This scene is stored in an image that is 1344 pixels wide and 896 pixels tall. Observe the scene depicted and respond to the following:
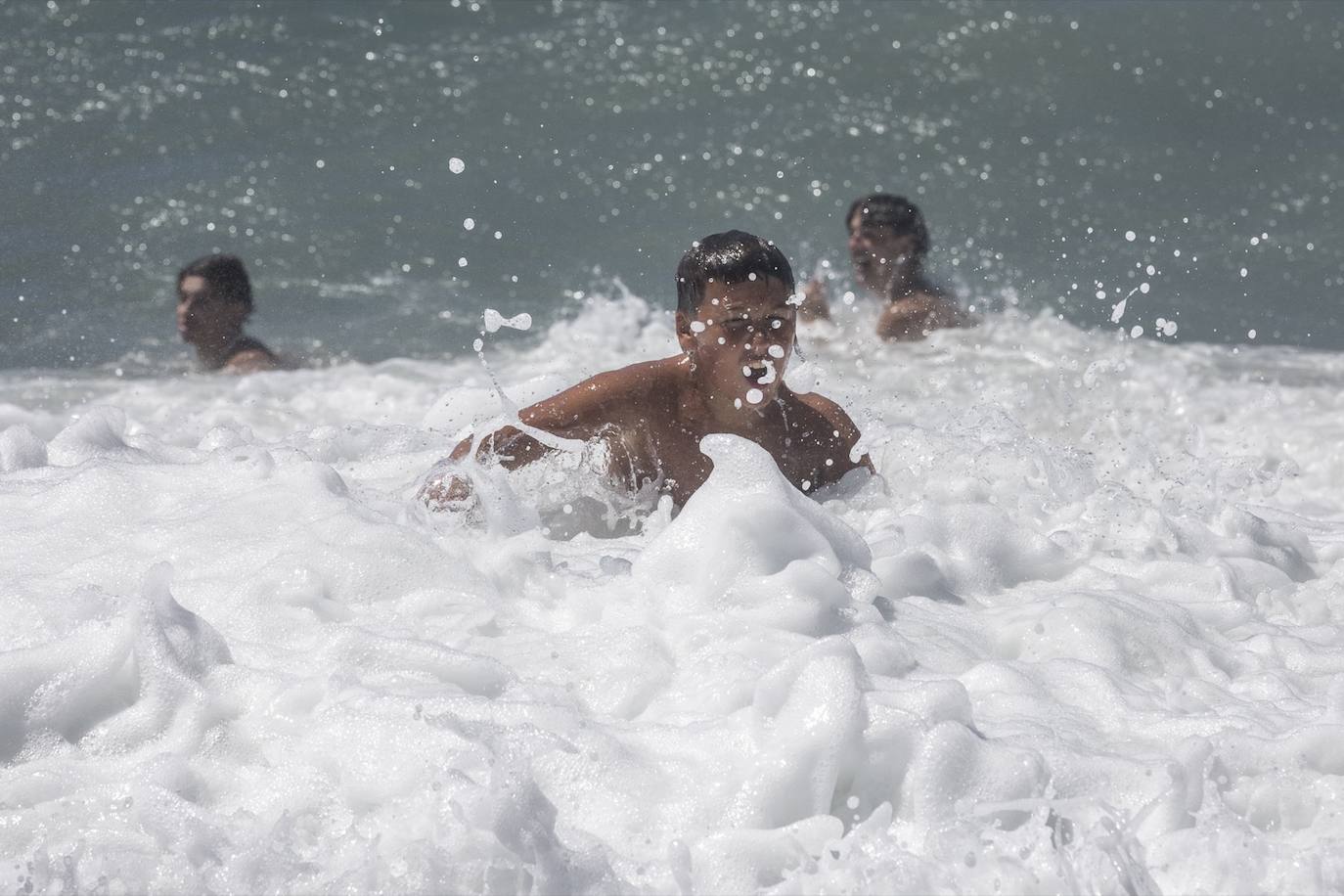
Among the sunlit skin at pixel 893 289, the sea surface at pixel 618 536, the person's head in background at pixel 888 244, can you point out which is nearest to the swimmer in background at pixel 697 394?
the sea surface at pixel 618 536

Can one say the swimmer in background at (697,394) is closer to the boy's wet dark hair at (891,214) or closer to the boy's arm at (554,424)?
the boy's arm at (554,424)

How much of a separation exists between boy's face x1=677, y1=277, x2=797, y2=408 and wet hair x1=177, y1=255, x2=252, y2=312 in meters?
4.02

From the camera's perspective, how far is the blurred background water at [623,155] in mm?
8820

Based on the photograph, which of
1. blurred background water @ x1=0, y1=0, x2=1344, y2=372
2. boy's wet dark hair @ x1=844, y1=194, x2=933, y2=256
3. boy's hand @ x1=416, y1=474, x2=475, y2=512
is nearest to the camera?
boy's hand @ x1=416, y1=474, x2=475, y2=512

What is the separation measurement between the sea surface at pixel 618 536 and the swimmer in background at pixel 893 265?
0.21 m

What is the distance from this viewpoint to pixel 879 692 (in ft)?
10.3

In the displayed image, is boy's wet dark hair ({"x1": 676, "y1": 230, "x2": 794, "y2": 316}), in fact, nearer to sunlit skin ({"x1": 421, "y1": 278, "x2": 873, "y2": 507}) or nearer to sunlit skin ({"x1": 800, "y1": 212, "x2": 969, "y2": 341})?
sunlit skin ({"x1": 421, "y1": 278, "x2": 873, "y2": 507})

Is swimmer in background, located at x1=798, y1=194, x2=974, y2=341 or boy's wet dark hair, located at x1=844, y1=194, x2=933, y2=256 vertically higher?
boy's wet dark hair, located at x1=844, y1=194, x2=933, y2=256

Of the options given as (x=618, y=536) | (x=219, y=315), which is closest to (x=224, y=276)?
(x=219, y=315)

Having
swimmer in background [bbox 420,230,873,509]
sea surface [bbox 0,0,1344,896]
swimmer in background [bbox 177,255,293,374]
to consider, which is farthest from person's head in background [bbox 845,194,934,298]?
swimmer in background [bbox 420,230,873,509]

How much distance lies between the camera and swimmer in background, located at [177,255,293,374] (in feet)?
24.3

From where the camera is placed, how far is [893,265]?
28.0 feet

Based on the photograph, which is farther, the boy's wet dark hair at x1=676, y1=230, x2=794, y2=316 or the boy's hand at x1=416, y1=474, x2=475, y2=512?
the boy's wet dark hair at x1=676, y1=230, x2=794, y2=316

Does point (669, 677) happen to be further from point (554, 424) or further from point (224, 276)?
point (224, 276)
